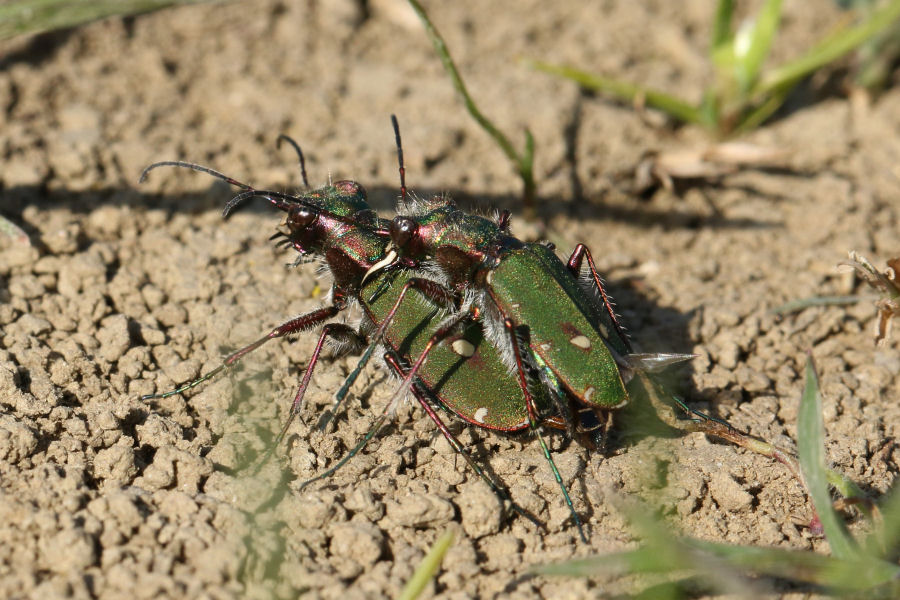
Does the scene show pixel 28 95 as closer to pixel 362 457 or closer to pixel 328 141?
pixel 328 141

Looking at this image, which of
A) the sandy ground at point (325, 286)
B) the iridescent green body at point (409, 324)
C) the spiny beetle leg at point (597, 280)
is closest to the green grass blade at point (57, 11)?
the sandy ground at point (325, 286)

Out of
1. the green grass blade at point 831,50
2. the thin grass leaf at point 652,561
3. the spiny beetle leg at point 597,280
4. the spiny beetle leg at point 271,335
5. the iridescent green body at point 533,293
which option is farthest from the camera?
the green grass blade at point 831,50

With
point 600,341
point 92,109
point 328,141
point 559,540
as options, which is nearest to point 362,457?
point 559,540

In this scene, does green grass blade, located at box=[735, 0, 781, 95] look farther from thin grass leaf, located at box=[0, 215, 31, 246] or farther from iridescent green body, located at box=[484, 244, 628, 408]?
thin grass leaf, located at box=[0, 215, 31, 246]

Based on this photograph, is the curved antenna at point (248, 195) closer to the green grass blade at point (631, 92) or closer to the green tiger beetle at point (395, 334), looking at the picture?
the green tiger beetle at point (395, 334)

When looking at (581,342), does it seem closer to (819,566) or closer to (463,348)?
(463,348)

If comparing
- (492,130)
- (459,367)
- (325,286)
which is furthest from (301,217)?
(492,130)

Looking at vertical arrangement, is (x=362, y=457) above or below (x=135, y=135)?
below
